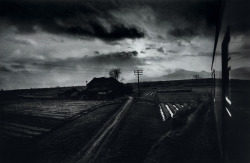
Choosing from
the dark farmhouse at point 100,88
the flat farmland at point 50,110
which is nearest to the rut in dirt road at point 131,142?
the flat farmland at point 50,110

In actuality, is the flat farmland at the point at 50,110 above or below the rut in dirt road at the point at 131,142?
below

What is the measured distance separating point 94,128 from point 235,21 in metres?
6.85

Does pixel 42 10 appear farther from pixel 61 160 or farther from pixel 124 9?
pixel 61 160

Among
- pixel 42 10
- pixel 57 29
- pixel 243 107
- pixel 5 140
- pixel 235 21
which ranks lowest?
pixel 5 140

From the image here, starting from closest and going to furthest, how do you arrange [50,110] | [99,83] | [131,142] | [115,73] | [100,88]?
[131,142]
[50,110]
[99,83]
[100,88]
[115,73]

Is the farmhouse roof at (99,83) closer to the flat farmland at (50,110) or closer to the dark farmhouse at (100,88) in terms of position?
the dark farmhouse at (100,88)

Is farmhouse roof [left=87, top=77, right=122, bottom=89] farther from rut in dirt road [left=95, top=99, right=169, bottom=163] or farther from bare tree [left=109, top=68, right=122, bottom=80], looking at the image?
rut in dirt road [left=95, top=99, right=169, bottom=163]

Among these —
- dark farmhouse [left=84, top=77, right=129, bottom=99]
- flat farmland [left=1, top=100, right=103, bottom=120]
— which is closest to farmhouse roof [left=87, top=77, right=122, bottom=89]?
dark farmhouse [left=84, top=77, right=129, bottom=99]

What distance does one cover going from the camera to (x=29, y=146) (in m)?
5.84

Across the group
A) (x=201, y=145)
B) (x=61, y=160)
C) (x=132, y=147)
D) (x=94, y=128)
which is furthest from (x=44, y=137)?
(x=201, y=145)

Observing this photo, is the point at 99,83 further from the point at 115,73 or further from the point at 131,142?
the point at 131,142

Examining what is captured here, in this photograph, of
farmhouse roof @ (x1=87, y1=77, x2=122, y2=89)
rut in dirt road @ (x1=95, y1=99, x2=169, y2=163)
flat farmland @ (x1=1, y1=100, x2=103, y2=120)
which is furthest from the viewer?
farmhouse roof @ (x1=87, y1=77, x2=122, y2=89)

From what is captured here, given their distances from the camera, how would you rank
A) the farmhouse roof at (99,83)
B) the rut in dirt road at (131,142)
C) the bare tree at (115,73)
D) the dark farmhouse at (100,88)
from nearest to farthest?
the rut in dirt road at (131,142) → the farmhouse roof at (99,83) → the dark farmhouse at (100,88) → the bare tree at (115,73)

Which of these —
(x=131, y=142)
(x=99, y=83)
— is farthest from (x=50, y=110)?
(x=131, y=142)
